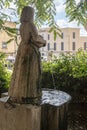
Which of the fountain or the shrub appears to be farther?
the shrub

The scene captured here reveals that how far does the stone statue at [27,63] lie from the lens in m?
3.05

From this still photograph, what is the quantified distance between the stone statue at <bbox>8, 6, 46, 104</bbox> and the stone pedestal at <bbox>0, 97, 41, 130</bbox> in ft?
0.38

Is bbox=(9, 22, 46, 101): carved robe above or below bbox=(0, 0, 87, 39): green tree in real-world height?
below

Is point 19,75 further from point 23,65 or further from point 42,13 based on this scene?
point 42,13

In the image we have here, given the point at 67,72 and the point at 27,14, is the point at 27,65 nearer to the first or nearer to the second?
the point at 27,14

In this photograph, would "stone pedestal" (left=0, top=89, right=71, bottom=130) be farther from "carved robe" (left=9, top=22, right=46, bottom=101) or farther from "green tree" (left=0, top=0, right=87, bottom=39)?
"green tree" (left=0, top=0, right=87, bottom=39)

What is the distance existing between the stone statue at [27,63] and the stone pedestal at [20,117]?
12 centimetres

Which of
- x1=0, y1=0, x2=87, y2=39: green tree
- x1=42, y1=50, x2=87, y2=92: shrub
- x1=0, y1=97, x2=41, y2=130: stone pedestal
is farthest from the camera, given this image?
x1=42, y1=50, x2=87, y2=92: shrub

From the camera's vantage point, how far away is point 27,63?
3053 mm

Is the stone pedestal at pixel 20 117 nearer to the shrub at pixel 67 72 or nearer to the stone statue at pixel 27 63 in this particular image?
the stone statue at pixel 27 63

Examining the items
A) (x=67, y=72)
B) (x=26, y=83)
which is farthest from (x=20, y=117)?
(x=67, y=72)

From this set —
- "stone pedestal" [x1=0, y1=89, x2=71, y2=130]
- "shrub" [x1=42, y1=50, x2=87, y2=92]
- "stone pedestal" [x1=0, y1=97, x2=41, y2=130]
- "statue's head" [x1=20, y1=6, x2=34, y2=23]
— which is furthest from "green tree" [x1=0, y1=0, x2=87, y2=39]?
"shrub" [x1=42, y1=50, x2=87, y2=92]

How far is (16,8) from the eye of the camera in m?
4.65

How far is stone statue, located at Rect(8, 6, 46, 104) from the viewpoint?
10.0 ft
